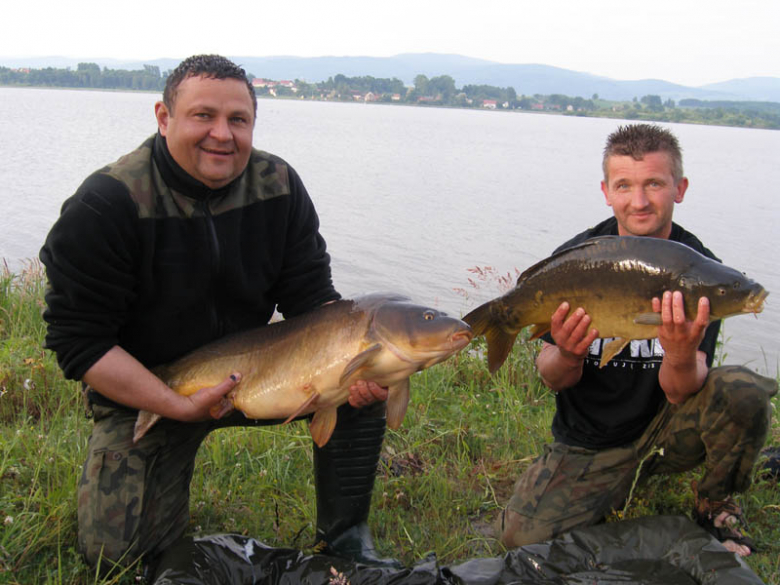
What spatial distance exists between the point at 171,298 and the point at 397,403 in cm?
84

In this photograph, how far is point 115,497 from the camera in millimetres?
2373

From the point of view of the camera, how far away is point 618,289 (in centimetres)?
236

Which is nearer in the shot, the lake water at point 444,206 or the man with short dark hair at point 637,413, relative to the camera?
the man with short dark hair at point 637,413

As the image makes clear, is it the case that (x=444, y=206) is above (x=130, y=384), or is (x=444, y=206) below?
below

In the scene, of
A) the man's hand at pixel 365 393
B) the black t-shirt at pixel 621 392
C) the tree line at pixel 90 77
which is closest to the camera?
the man's hand at pixel 365 393

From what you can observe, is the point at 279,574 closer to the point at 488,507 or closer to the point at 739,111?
the point at 488,507

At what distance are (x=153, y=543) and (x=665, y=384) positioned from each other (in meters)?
1.78

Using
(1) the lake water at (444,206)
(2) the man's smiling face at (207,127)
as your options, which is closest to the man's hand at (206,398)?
(2) the man's smiling face at (207,127)

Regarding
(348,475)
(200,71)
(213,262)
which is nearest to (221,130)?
(200,71)

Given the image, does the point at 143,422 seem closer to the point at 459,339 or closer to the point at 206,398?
the point at 206,398

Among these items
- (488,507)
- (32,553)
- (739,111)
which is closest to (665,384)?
(488,507)

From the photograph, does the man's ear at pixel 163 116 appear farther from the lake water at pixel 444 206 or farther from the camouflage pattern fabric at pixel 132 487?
the lake water at pixel 444 206

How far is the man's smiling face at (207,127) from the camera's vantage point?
2377 millimetres

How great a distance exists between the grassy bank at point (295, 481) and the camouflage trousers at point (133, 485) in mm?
107
